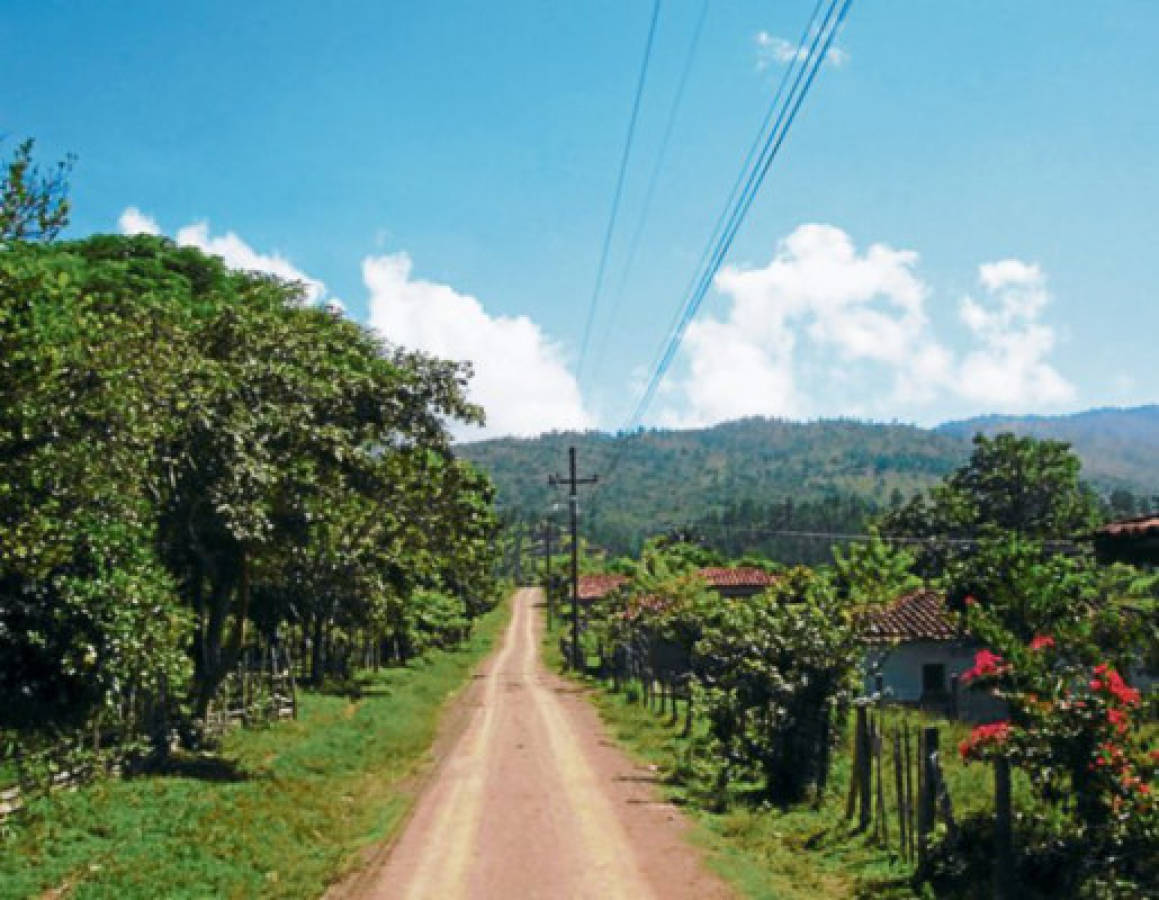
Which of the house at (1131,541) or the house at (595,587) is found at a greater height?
the house at (1131,541)

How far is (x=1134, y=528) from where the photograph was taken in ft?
30.0

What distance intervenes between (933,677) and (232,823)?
2925 cm

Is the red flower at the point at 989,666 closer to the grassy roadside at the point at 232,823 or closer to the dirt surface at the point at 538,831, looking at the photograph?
the dirt surface at the point at 538,831

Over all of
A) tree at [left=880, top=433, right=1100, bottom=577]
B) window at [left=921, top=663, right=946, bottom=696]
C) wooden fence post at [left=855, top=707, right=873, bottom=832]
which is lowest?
window at [left=921, top=663, right=946, bottom=696]

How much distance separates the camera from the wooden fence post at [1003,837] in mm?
11250

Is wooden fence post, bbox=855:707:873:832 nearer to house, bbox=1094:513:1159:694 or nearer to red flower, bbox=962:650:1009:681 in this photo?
red flower, bbox=962:650:1009:681

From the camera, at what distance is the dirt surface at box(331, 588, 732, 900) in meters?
13.1

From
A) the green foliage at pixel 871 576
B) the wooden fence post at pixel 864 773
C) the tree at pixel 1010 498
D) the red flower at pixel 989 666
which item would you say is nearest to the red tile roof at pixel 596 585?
the tree at pixel 1010 498

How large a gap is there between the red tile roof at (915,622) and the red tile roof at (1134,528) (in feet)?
85.1

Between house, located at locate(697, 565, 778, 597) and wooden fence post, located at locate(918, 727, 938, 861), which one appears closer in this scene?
wooden fence post, located at locate(918, 727, 938, 861)

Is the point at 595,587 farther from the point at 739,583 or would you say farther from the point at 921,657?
the point at 921,657

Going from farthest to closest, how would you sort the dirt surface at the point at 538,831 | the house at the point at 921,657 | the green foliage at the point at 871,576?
the house at the point at 921,657
the green foliage at the point at 871,576
the dirt surface at the point at 538,831

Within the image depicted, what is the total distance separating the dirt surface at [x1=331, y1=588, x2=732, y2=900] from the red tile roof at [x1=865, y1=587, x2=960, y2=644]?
13.8m

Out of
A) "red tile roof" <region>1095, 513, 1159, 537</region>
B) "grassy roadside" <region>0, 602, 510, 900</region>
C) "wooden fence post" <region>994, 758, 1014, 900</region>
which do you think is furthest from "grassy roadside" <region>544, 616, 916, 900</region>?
"red tile roof" <region>1095, 513, 1159, 537</region>
